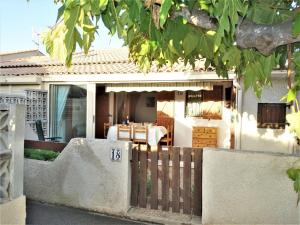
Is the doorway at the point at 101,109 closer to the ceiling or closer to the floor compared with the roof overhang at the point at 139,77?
closer to the floor

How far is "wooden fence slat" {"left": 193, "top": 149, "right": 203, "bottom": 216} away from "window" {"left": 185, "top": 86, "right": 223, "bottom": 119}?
7.12 meters

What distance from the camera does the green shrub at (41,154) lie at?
743cm

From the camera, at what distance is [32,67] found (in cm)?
1491

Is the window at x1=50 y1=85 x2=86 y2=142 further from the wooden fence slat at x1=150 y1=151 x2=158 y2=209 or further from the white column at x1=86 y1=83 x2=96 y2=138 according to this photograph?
the wooden fence slat at x1=150 y1=151 x2=158 y2=209

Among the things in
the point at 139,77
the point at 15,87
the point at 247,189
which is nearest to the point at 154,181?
the point at 247,189

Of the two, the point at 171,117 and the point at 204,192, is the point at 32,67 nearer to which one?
the point at 171,117

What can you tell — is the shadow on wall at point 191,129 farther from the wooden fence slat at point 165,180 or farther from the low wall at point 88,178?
the low wall at point 88,178

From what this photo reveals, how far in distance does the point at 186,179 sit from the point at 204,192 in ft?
1.55

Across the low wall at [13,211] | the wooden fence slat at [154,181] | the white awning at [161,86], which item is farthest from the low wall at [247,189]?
the white awning at [161,86]

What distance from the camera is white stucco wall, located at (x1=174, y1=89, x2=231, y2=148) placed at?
1252 centimetres

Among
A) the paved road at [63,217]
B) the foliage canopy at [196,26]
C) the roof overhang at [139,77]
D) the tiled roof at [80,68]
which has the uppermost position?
the tiled roof at [80,68]

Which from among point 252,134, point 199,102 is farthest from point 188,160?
point 199,102

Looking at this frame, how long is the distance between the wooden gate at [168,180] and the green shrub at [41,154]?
2.46 meters

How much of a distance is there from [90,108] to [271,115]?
273 inches
